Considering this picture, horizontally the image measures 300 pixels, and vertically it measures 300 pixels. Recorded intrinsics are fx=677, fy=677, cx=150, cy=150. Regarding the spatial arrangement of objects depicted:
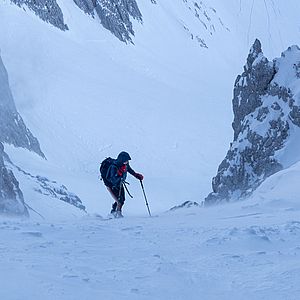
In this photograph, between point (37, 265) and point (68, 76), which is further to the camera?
point (68, 76)

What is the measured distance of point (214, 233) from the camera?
703 cm

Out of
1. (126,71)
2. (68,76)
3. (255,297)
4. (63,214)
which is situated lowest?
(255,297)

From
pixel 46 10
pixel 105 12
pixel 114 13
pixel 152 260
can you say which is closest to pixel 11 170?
pixel 152 260

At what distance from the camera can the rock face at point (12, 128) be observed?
2833 cm

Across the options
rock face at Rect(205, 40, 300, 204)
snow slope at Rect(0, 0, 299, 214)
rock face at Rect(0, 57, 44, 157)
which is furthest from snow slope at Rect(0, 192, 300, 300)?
rock face at Rect(0, 57, 44, 157)

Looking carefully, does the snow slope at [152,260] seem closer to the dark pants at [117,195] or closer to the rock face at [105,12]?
the dark pants at [117,195]

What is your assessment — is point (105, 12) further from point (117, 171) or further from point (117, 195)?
point (117, 171)

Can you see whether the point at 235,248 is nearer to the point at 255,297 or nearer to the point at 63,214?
the point at 255,297

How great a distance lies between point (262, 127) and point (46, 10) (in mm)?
37518

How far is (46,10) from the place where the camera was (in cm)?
4991

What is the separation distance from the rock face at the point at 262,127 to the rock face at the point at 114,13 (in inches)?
1596

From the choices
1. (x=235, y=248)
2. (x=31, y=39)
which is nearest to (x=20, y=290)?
(x=235, y=248)

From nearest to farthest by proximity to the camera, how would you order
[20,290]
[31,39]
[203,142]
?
[20,290]
[203,142]
[31,39]

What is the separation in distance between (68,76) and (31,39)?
A: 525 centimetres
